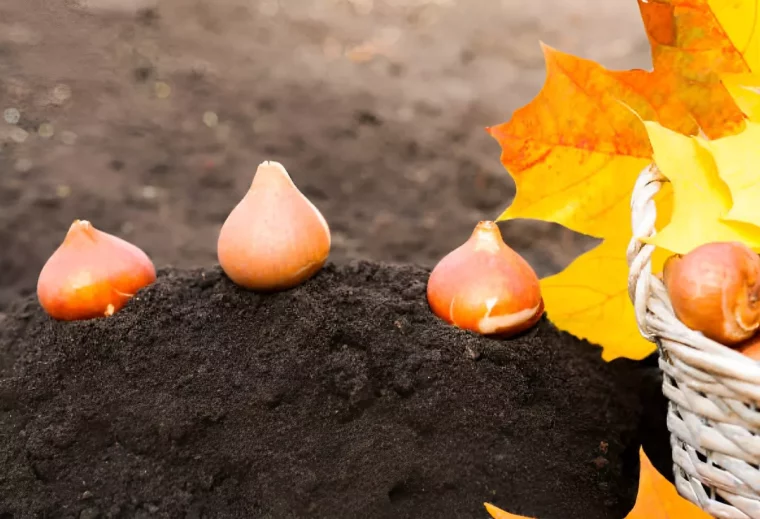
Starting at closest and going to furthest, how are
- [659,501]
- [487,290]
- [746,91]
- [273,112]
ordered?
[659,501] < [746,91] < [487,290] < [273,112]

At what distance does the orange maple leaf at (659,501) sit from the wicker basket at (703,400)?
0.05 m

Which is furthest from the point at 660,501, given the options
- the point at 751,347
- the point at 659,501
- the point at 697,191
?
the point at 697,191

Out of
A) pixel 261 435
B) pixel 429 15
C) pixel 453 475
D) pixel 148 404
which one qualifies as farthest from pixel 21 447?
pixel 429 15

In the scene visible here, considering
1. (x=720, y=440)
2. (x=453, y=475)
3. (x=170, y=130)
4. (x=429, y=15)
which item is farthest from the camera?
(x=429, y=15)

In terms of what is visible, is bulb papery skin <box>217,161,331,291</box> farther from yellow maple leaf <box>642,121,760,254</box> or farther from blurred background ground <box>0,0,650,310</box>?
blurred background ground <box>0,0,650,310</box>

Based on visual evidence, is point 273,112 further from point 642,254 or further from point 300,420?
point 642,254

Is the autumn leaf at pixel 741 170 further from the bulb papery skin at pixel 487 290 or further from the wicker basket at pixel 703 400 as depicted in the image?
the bulb papery skin at pixel 487 290

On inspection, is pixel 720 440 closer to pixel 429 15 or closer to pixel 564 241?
pixel 564 241

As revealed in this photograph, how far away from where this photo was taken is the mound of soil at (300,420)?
2.07 feet

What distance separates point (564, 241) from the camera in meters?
1.38

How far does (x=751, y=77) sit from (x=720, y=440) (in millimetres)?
309

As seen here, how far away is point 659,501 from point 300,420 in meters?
0.32

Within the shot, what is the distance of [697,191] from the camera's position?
1.81 feet

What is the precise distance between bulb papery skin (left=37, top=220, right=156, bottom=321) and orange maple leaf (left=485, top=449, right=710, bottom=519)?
21.6 inches
